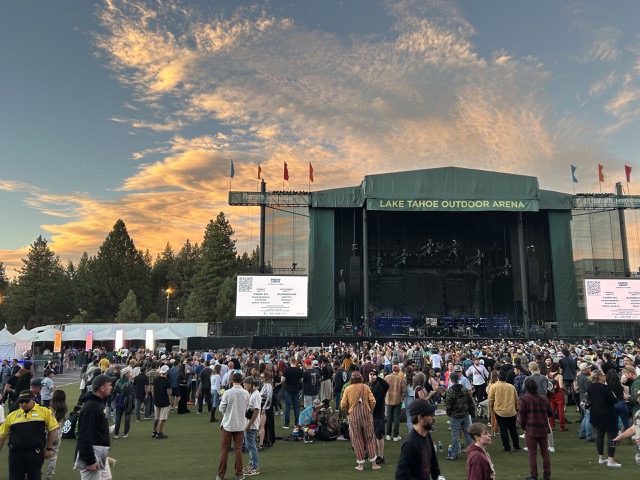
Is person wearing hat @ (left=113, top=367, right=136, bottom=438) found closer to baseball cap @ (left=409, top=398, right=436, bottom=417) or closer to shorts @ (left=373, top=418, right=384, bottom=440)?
shorts @ (left=373, top=418, right=384, bottom=440)

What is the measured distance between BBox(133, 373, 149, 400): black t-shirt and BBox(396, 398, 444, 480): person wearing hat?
9.60m

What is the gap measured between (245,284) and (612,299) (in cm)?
2381

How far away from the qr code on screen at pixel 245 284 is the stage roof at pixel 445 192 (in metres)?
7.14

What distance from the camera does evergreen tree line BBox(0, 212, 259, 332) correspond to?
54781 mm

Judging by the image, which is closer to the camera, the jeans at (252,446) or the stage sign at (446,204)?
the jeans at (252,446)

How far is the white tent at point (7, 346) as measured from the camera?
24750 millimetres

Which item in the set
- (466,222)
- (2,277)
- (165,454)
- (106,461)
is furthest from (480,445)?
(2,277)

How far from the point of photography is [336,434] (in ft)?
33.8

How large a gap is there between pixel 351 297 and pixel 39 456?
1135 inches

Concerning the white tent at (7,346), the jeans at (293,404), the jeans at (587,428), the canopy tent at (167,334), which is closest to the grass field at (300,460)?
the jeans at (587,428)

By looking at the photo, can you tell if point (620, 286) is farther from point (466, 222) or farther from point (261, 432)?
point (261, 432)

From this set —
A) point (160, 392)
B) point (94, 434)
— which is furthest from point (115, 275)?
point (94, 434)

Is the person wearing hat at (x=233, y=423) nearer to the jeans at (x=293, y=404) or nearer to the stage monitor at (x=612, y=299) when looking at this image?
the jeans at (x=293, y=404)

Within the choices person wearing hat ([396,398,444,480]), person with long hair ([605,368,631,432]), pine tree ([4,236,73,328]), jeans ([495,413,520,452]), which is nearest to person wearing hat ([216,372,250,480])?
person wearing hat ([396,398,444,480])
